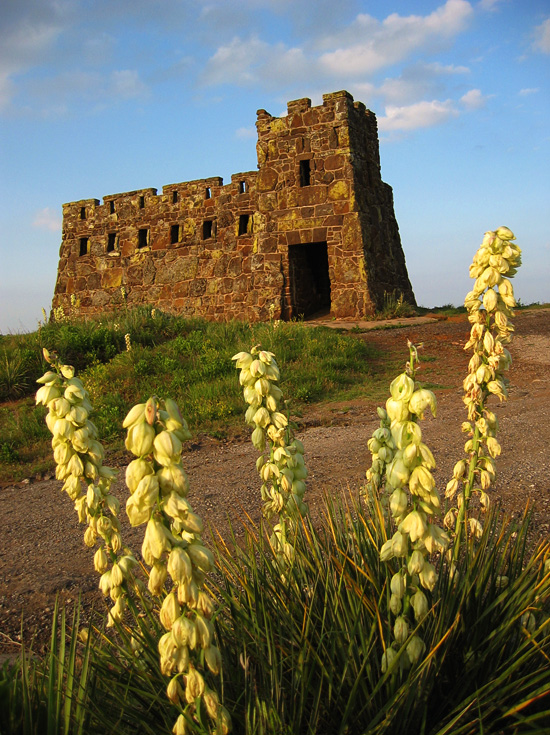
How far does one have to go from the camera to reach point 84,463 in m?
2.25

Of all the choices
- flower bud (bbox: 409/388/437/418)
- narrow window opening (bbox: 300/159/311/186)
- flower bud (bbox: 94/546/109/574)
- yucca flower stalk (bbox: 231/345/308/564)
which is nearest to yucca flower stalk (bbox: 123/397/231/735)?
flower bud (bbox: 409/388/437/418)

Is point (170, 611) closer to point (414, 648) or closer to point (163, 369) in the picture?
point (414, 648)

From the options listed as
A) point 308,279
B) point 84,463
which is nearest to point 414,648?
point 84,463

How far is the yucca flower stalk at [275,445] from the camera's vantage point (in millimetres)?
2480

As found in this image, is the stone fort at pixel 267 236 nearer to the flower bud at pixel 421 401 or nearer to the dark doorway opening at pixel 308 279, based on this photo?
the dark doorway opening at pixel 308 279

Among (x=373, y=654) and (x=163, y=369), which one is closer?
(x=373, y=654)

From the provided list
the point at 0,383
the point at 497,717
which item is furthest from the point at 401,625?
the point at 0,383

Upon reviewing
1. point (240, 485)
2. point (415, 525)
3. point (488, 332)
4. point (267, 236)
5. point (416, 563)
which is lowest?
point (240, 485)

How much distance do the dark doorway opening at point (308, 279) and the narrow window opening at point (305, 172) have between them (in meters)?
1.58

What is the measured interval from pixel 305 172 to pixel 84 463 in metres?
15.5

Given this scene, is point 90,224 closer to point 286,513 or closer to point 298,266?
point 298,266

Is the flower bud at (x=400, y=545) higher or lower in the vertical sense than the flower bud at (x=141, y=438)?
lower

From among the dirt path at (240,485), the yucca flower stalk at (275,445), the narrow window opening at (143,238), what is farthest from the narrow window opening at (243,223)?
the yucca flower stalk at (275,445)

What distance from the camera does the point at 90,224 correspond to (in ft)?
67.7
